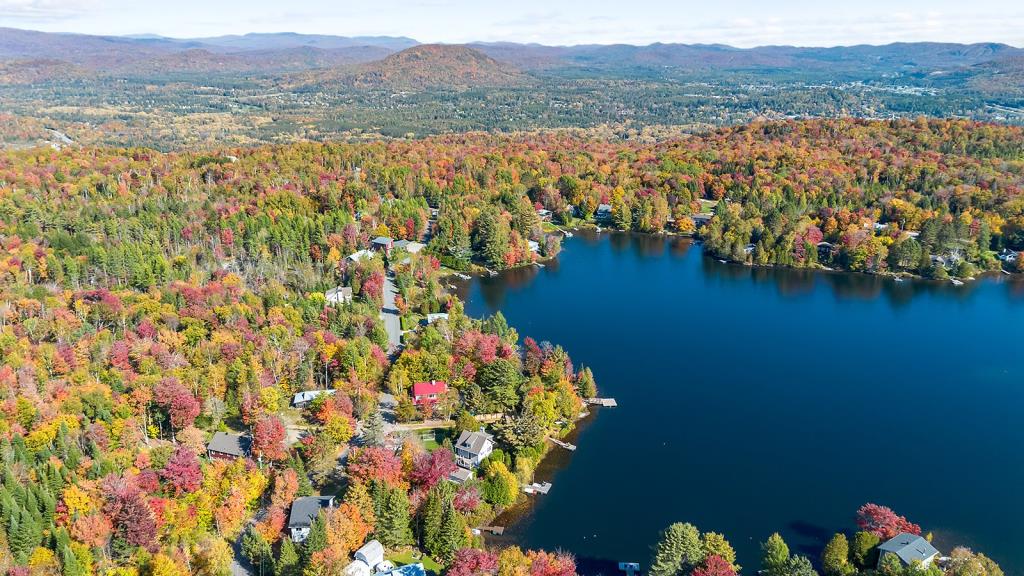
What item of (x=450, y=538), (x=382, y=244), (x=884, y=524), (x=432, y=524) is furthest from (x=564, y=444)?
(x=382, y=244)

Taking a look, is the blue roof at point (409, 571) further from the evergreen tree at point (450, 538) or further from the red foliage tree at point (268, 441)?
the red foliage tree at point (268, 441)

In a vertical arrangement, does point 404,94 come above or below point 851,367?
above

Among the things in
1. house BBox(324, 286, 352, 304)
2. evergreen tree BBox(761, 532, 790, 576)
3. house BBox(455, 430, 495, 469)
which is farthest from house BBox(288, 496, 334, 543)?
house BBox(324, 286, 352, 304)

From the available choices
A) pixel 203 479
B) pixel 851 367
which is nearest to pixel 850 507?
pixel 851 367

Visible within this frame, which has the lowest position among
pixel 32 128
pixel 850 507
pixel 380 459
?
pixel 850 507

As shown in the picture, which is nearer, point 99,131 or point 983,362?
point 983,362

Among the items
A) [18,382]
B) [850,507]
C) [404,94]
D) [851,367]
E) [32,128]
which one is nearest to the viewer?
[850,507]

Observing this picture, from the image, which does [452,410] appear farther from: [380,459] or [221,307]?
[221,307]
